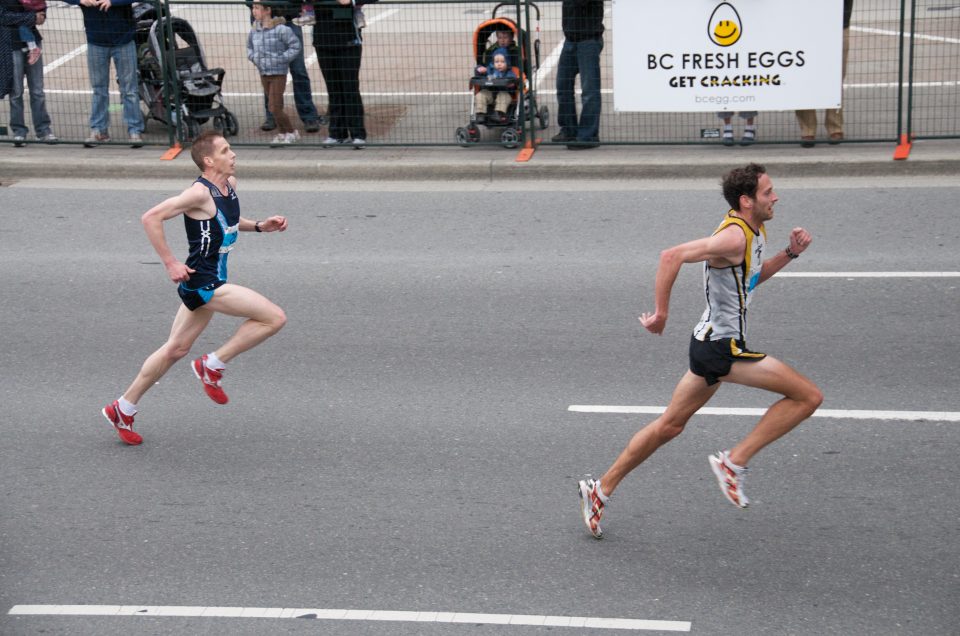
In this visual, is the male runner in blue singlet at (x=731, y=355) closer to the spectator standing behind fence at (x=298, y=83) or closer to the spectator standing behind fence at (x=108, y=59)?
the spectator standing behind fence at (x=298, y=83)

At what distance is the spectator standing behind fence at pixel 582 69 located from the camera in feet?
44.2

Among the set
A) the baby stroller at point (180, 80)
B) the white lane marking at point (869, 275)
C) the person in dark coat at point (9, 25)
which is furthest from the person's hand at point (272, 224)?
the person in dark coat at point (9, 25)

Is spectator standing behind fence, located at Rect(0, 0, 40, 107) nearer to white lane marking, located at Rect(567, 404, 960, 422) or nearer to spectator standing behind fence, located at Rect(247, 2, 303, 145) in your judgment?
spectator standing behind fence, located at Rect(247, 2, 303, 145)

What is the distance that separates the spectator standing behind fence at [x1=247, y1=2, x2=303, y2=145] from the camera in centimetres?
1412

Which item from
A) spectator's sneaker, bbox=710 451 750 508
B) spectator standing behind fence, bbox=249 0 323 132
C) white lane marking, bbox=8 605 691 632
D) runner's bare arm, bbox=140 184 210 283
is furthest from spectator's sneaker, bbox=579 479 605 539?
spectator standing behind fence, bbox=249 0 323 132

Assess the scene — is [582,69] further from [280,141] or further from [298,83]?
[280,141]

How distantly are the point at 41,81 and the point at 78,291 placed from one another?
18.1 ft

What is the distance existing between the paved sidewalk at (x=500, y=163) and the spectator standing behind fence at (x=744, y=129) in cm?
11

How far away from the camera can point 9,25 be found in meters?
13.9

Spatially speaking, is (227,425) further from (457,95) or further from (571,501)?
(457,95)

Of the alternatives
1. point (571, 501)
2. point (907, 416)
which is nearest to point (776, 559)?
point (571, 501)

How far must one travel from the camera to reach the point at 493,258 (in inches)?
412

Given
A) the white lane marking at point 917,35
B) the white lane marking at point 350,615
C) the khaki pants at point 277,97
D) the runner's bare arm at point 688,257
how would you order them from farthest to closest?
the white lane marking at point 917,35 < the khaki pants at point 277,97 < the runner's bare arm at point 688,257 < the white lane marking at point 350,615

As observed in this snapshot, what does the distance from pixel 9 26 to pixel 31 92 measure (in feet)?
2.62
